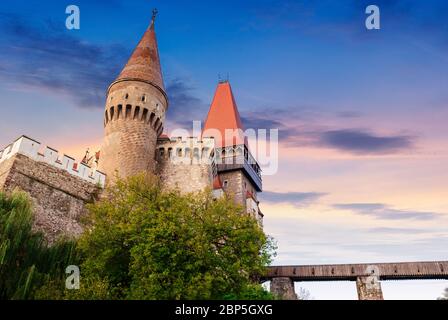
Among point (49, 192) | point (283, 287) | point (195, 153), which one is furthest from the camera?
point (283, 287)

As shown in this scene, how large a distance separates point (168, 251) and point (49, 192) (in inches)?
328

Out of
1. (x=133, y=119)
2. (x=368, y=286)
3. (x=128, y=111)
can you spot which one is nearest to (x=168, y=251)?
(x=133, y=119)

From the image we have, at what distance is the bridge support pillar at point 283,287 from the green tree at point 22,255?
1651 cm

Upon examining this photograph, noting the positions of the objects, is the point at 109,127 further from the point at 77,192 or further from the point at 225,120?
the point at 225,120

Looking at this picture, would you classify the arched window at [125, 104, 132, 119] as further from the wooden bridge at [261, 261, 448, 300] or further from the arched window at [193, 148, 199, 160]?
the wooden bridge at [261, 261, 448, 300]

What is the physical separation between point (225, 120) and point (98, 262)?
24.5 meters

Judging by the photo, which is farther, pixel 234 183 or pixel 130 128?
pixel 234 183

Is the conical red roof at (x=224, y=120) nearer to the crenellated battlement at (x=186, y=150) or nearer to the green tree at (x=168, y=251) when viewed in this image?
the crenellated battlement at (x=186, y=150)

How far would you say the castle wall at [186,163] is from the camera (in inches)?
936

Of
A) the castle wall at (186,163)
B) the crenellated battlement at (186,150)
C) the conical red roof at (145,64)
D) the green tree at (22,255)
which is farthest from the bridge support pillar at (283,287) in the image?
the conical red roof at (145,64)

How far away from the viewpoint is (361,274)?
2398 centimetres

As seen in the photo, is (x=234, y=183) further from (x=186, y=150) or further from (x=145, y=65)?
(x=145, y=65)
